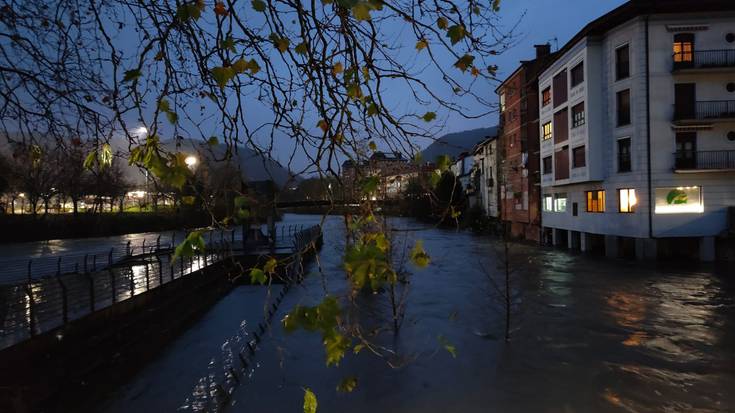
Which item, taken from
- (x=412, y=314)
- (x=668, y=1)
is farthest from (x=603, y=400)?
(x=668, y=1)

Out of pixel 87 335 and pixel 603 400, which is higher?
pixel 87 335

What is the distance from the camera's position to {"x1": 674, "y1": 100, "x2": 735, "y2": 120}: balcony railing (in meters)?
25.6

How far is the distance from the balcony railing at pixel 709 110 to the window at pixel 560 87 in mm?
7166

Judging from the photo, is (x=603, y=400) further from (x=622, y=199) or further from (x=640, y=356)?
(x=622, y=199)

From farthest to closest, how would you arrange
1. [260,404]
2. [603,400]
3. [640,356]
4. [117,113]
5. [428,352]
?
[428,352] → [640,356] → [260,404] → [603,400] → [117,113]

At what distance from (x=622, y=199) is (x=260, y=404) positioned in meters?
24.0

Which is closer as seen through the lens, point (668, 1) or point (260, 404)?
point (260, 404)

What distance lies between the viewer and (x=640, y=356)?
13359 millimetres

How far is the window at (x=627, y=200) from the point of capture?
26698 millimetres

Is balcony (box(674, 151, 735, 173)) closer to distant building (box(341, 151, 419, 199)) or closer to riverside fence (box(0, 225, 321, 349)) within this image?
riverside fence (box(0, 225, 321, 349))

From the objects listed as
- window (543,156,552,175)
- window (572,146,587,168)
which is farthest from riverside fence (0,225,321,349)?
window (543,156,552,175)

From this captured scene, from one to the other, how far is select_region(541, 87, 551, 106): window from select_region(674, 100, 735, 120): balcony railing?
9.57m

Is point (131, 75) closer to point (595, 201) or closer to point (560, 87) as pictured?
point (595, 201)

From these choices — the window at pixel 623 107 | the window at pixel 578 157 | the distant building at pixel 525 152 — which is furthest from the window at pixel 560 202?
the window at pixel 623 107
